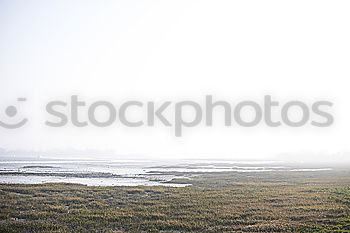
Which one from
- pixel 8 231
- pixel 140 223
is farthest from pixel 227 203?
pixel 8 231

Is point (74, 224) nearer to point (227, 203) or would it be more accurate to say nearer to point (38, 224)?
point (38, 224)

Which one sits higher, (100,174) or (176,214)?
(176,214)

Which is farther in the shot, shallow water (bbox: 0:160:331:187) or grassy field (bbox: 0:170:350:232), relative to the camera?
shallow water (bbox: 0:160:331:187)

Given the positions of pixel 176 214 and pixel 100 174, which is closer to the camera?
pixel 176 214

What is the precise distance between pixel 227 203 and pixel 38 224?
17399mm

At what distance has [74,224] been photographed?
1969 centimetres

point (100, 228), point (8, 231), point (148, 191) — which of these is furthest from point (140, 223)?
point (148, 191)

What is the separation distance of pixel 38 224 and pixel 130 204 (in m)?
10.1

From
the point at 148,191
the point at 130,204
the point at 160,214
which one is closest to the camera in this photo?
the point at 160,214

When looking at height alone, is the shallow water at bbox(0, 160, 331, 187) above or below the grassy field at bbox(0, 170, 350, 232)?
below

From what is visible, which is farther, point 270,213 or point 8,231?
point 270,213

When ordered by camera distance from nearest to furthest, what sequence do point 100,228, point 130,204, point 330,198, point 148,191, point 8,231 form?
point 8,231 < point 100,228 < point 130,204 < point 330,198 < point 148,191

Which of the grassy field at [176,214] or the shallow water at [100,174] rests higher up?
the grassy field at [176,214]

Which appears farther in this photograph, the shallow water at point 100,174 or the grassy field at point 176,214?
the shallow water at point 100,174
